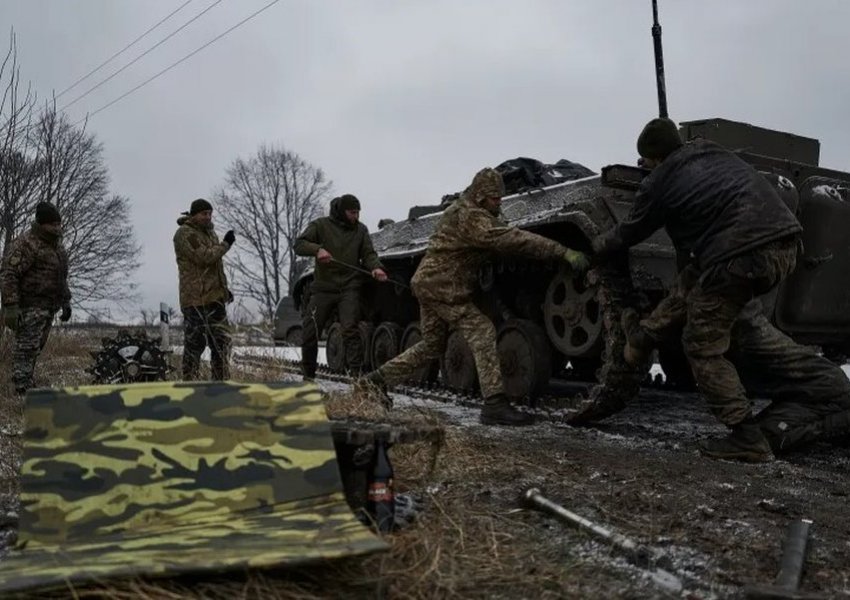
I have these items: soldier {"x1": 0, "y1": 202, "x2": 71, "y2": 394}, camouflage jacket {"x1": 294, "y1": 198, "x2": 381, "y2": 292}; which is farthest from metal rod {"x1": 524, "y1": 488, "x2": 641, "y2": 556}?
soldier {"x1": 0, "y1": 202, "x2": 71, "y2": 394}

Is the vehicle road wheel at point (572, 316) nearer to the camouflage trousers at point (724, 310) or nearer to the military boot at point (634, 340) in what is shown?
the military boot at point (634, 340)

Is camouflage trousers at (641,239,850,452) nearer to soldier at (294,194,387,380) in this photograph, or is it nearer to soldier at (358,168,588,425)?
soldier at (358,168,588,425)

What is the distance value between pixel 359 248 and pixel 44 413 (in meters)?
5.14

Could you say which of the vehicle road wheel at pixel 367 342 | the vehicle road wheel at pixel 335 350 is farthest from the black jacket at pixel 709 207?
the vehicle road wheel at pixel 335 350

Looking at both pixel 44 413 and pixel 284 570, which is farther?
pixel 44 413

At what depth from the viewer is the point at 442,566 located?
102 inches

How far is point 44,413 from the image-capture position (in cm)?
269

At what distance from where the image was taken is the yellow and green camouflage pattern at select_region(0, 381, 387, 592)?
2414 millimetres

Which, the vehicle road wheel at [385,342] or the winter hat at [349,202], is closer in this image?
the winter hat at [349,202]

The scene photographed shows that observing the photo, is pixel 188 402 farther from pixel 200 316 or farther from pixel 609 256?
pixel 200 316

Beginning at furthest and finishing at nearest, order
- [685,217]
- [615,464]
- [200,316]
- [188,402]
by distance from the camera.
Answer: [200,316] < [685,217] < [615,464] < [188,402]

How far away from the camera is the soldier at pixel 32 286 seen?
761 cm

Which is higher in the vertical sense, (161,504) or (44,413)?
(44,413)

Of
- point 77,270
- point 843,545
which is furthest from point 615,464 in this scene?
point 77,270
